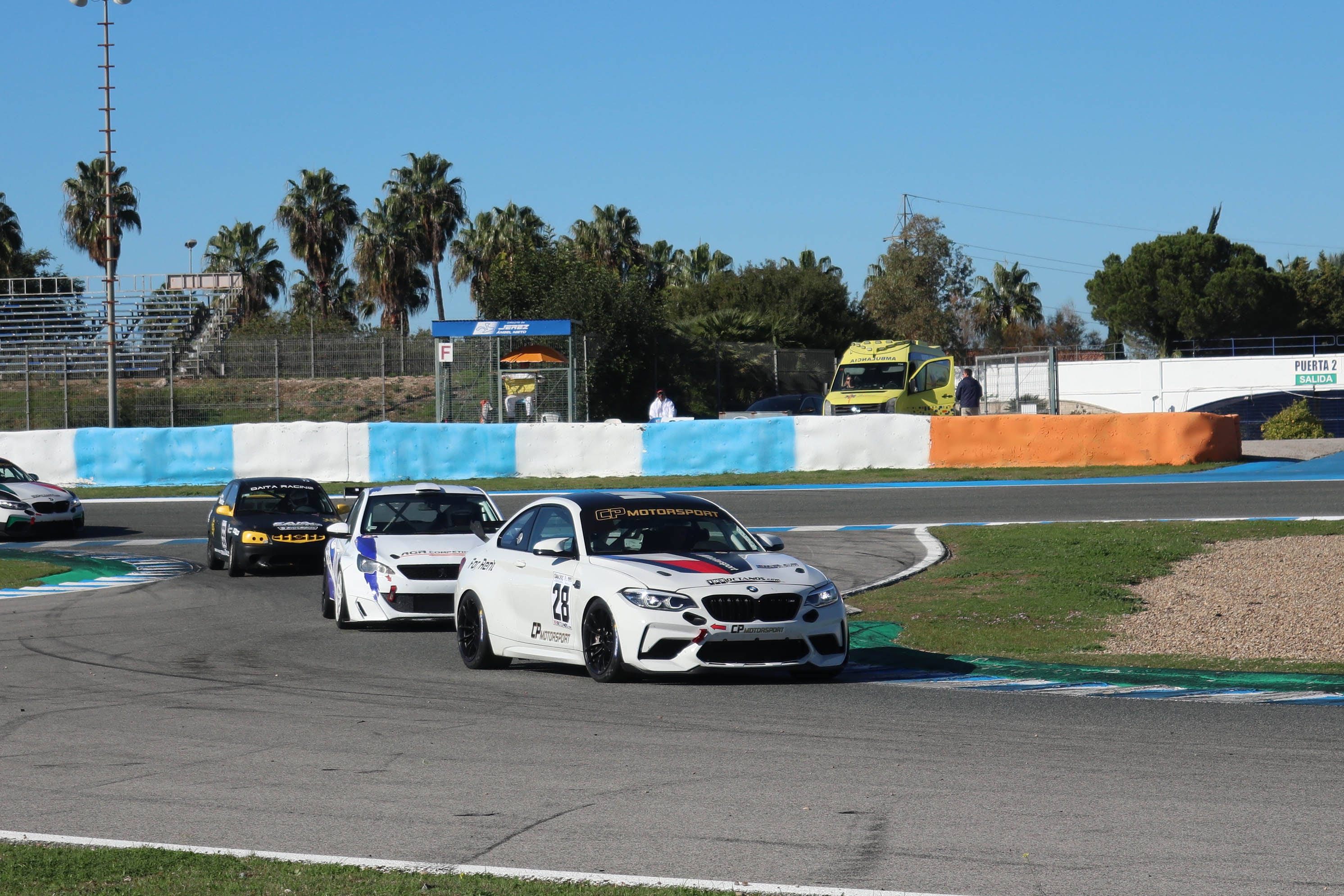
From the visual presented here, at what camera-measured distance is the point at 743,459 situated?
31281 mm

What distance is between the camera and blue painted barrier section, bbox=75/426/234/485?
33062 mm

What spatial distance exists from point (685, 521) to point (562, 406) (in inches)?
1138

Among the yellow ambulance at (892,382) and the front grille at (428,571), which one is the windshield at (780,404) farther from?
the front grille at (428,571)

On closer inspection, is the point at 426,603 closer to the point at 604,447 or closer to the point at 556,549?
the point at 556,549

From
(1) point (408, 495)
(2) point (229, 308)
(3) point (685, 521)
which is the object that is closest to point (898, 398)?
(1) point (408, 495)

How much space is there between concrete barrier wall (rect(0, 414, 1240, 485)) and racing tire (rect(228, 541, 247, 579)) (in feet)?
42.6

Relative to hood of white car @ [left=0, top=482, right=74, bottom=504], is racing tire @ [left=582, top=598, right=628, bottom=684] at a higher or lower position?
lower

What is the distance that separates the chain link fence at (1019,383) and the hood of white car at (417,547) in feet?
70.0

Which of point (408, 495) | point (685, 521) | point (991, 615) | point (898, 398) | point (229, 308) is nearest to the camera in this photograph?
point (685, 521)

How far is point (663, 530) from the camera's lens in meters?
10.6

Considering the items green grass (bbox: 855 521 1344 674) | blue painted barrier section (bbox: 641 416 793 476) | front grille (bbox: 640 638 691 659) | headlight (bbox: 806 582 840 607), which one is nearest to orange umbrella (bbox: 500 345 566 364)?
blue painted barrier section (bbox: 641 416 793 476)

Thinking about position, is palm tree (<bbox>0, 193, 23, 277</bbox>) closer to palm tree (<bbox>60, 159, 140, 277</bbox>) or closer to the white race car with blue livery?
palm tree (<bbox>60, 159, 140, 277</bbox>)

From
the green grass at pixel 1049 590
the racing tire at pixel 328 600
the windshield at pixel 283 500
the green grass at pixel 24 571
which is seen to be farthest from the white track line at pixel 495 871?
the green grass at pixel 24 571

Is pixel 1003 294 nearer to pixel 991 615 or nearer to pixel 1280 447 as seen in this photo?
pixel 1280 447
